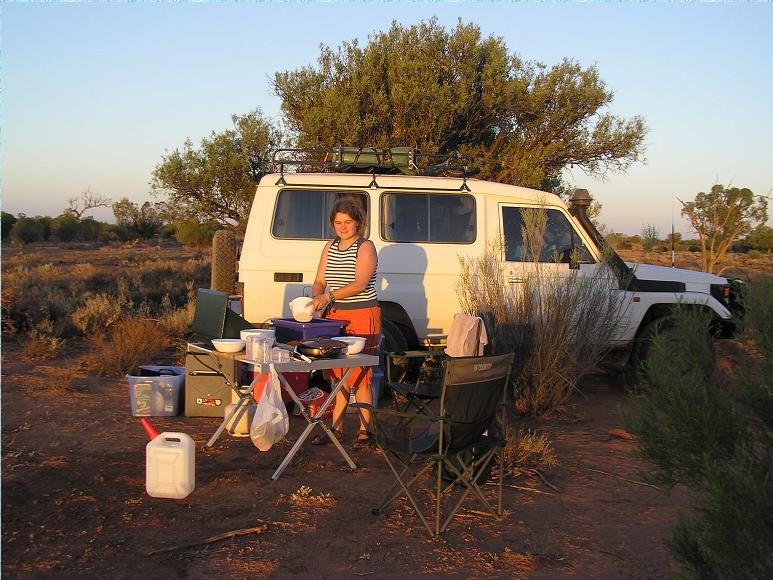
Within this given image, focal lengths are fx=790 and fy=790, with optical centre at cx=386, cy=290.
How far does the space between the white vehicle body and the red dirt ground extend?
6.02 feet

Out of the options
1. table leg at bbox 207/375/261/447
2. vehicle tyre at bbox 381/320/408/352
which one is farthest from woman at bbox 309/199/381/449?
vehicle tyre at bbox 381/320/408/352

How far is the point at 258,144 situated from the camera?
16.6 metres

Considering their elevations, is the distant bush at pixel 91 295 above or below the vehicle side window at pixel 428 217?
below

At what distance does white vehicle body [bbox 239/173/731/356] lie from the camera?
24.4 ft

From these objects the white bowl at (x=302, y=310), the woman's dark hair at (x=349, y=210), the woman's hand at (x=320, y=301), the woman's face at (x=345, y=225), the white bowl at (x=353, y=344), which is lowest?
the white bowl at (x=353, y=344)

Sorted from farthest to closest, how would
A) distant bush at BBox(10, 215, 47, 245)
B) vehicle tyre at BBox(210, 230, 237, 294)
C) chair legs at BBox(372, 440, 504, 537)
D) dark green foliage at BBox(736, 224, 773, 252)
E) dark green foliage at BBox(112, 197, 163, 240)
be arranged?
dark green foliage at BBox(112, 197, 163, 240) < distant bush at BBox(10, 215, 47, 245) < dark green foliage at BBox(736, 224, 773, 252) < vehicle tyre at BBox(210, 230, 237, 294) < chair legs at BBox(372, 440, 504, 537)

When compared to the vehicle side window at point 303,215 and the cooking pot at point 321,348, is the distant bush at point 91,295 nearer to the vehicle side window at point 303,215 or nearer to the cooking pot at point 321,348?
the vehicle side window at point 303,215

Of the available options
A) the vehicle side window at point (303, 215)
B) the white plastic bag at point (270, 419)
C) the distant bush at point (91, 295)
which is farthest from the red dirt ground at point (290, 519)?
the distant bush at point (91, 295)

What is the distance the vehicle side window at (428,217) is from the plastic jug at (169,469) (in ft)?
11.6

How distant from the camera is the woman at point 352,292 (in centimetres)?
589

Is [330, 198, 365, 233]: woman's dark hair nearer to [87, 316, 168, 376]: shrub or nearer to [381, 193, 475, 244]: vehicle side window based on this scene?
[381, 193, 475, 244]: vehicle side window

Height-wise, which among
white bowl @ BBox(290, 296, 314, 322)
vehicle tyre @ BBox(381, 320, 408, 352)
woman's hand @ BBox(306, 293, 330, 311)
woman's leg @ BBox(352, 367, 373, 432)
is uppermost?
woman's hand @ BBox(306, 293, 330, 311)

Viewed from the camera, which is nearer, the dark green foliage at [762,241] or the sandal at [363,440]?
the sandal at [363,440]

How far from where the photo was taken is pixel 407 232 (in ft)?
25.1
